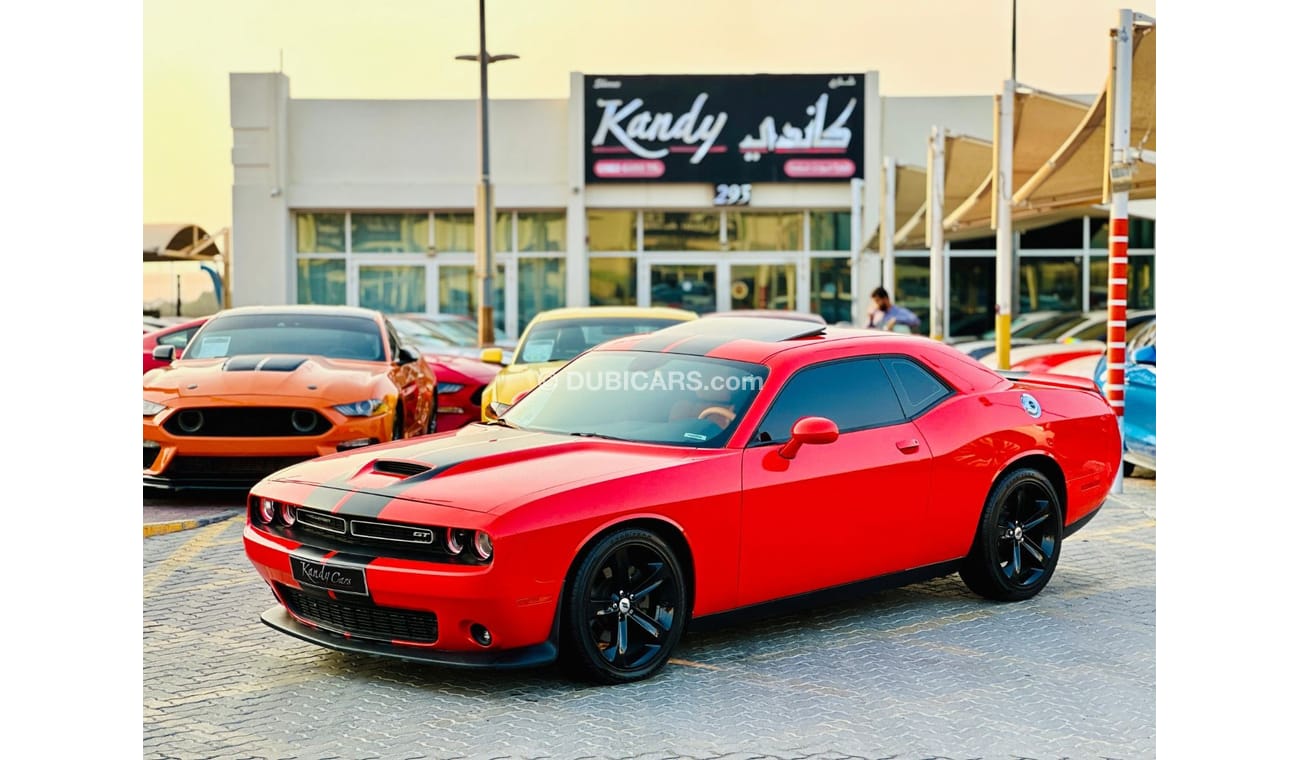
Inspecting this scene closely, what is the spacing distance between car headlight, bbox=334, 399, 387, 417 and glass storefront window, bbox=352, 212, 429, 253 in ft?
77.2

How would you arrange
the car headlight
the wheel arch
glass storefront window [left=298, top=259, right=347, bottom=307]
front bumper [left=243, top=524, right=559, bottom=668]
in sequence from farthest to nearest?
glass storefront window [left=298, top=259, right=347, bottom=307] → the car headlight → the wheel arch → front bumper [left=243, top=524, right=559, bottom=668]

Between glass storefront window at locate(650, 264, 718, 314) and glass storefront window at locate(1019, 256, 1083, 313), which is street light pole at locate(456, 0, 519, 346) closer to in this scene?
glass storefront window at locate(650, 264, 718, 314)

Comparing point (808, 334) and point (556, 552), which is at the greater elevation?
point (808, 334)

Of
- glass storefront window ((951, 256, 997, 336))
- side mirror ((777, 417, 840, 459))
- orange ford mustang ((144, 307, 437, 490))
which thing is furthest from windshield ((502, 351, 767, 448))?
glass storefront window ((951, 256, 997, 336))

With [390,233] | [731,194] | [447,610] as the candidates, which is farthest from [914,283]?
[447,610]

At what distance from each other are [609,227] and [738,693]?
28.5 metres

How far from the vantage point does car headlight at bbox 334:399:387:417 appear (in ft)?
36.1

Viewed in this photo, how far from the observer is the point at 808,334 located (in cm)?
760

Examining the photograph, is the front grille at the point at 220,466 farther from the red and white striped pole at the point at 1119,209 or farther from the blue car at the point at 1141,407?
the blue car at the point at 1141,407

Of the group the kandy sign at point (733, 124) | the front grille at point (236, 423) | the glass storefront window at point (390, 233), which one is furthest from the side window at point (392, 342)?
the glass storefront window at point (390, 233)

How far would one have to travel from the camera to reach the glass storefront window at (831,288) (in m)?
34.2
